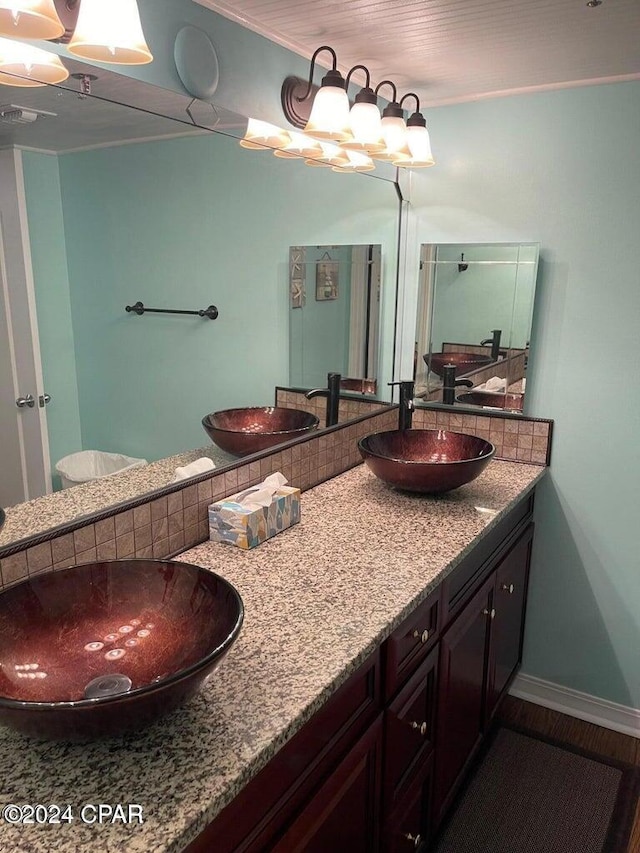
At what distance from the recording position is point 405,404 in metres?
2.60

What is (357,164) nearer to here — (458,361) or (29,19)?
(458,361)

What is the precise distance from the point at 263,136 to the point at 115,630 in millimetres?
1402

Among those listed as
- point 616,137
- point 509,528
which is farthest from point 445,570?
point 616,137

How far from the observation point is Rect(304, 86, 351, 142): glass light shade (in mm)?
1885

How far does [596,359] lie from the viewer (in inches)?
92.4

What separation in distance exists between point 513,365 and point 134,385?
146 cm

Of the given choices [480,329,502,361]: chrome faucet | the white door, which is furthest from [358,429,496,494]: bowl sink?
the white door

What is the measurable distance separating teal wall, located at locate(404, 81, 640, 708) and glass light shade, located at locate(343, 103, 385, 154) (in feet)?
1.85

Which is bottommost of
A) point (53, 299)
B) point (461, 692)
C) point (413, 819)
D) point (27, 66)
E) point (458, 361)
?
point (413, 819)

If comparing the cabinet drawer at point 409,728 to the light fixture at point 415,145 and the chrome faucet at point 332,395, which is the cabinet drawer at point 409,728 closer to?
the chrome faucet at point 332,395

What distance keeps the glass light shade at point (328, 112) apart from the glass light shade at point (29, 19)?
2.88ft

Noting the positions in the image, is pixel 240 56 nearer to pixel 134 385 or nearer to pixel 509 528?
pixel 134 385

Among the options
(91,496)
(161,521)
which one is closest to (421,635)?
(161,521)

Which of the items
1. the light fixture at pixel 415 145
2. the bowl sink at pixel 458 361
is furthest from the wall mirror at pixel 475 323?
the light fixture at pixel 415 145
